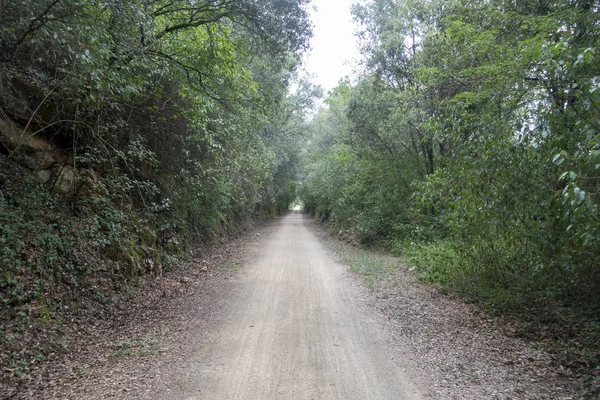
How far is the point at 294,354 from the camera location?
455cm

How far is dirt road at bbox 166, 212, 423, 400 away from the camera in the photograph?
12.2ft

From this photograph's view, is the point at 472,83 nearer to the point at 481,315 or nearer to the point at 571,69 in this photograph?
the point at 571,69

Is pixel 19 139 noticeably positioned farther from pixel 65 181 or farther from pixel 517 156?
pixel 517 156

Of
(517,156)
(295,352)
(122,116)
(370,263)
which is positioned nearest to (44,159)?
(122,116)

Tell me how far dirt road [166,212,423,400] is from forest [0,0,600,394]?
217cm

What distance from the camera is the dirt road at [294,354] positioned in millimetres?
3715

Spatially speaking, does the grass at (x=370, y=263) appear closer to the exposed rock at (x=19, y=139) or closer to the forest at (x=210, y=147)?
the forest at (x=210, y=147)

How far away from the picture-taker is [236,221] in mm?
19562

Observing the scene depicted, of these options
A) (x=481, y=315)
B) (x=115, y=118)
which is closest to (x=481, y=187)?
(x=481, y=315)

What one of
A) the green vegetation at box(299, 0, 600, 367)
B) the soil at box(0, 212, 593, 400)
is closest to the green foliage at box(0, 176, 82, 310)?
the soil at box(0, 212, 593, 400)

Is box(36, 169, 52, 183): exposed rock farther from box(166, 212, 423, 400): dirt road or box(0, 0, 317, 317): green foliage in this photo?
box(166, 212, 423, 400): dirt road

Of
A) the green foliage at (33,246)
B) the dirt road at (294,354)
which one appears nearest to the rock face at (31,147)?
the green foliage at (33,246)

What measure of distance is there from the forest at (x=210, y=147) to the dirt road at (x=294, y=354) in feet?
7.13

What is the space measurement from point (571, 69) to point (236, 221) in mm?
17404
